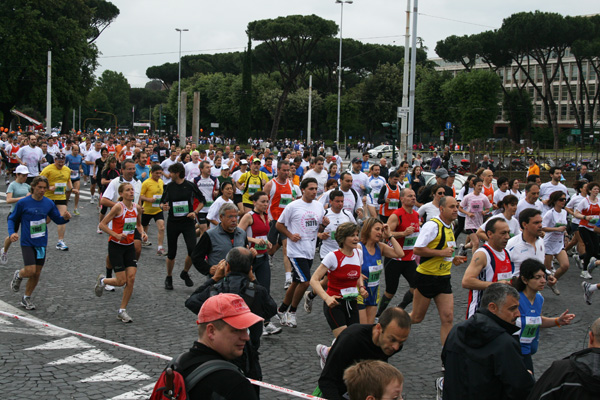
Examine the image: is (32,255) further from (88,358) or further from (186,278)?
(88,358)

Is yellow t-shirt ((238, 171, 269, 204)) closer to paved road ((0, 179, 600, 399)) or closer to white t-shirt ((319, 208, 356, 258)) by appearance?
paved road ((0, 179, 600, 399))

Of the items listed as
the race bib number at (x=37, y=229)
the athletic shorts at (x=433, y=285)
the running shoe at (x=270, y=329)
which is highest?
the race bib number at (x=37, y=229)

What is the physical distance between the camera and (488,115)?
6550cm

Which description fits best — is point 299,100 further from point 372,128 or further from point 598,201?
point 598,201

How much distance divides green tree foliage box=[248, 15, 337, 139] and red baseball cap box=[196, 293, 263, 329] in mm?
65015

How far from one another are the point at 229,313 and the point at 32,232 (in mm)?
6039

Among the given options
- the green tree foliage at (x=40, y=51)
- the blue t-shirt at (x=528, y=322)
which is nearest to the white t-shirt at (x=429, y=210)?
the blue t-shirt at (x=528, y=322)

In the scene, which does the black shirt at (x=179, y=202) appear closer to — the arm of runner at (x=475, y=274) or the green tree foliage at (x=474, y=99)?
the arm of runner at (x=475, y=274)

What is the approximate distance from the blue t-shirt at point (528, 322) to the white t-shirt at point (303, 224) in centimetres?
338

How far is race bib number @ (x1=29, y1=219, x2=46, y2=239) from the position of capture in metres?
8.33

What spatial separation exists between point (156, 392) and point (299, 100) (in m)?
71.4

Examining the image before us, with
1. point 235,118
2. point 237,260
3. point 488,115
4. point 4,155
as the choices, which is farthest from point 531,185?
point 235,118

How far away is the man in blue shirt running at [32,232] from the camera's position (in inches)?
327

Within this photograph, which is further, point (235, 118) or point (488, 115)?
point (235, 118)
